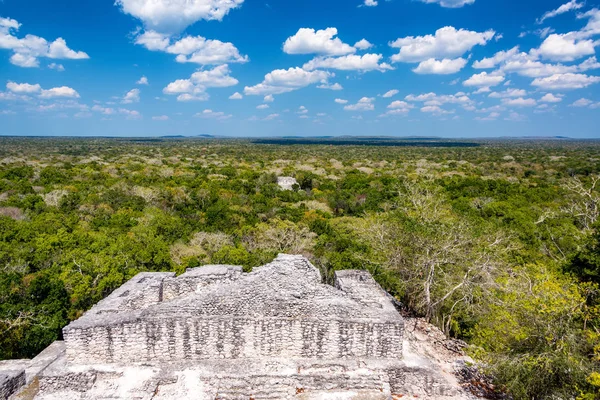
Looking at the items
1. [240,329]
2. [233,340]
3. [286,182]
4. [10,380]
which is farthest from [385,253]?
[286,182]

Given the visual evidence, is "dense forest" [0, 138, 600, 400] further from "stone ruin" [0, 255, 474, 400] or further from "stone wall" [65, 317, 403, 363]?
"stone wall" [65, 317, 403, 363]

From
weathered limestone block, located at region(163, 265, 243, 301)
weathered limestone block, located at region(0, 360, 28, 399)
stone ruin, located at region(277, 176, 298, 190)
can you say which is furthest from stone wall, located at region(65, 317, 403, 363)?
stone ruin, located at region(277, 176, 298, 190)

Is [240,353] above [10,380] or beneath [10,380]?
above

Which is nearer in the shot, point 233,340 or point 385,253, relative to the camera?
point 233,340

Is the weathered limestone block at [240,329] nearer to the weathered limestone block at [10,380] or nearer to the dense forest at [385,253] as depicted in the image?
the weathered limestone block at [10,380]

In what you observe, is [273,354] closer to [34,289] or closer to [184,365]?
[184,365]

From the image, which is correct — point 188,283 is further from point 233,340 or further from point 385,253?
point 385,253

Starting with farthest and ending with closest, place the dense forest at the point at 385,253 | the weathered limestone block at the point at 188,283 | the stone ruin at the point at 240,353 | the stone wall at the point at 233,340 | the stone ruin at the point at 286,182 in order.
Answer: the stone ruin at the point at 286,182
the weathered limestone block at the point at 188,283
the stone wall at the point at 233,340
the stone ruin at the point at 240,353
the dense forest at the point at 385,253

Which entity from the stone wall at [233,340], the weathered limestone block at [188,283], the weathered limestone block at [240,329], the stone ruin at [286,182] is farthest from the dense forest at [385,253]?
the stone ruin at [286,182]

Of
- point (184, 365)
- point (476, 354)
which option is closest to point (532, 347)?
point (476, 354)

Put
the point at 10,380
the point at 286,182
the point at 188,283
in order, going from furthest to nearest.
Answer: the point at 286,182
the point at 188,283
the point at 10,380
